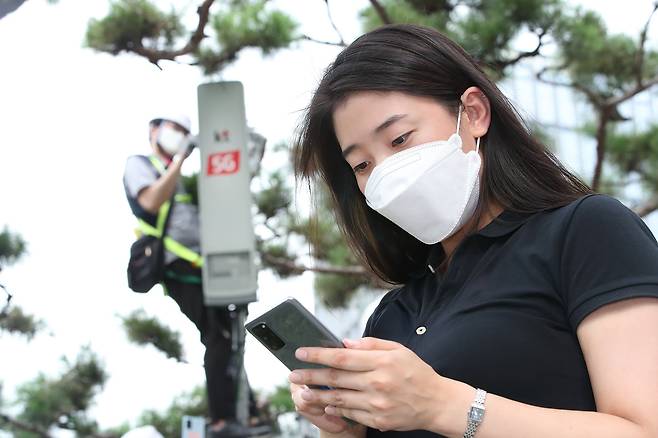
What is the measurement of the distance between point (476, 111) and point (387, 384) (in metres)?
0.30

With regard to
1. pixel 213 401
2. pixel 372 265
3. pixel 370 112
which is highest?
pixel 370 112

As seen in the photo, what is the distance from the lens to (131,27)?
2297 millimetres

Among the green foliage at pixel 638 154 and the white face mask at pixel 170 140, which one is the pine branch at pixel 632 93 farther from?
the white face mask at pixel 170 140

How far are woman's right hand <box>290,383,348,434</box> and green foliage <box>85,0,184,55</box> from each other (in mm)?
1819

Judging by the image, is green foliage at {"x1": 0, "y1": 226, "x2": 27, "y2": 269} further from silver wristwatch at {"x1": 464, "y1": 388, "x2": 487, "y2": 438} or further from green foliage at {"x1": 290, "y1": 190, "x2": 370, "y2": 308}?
silver wristwatch at {"x1": 464, "y1": 388, "x2": 487, "y2": 438}

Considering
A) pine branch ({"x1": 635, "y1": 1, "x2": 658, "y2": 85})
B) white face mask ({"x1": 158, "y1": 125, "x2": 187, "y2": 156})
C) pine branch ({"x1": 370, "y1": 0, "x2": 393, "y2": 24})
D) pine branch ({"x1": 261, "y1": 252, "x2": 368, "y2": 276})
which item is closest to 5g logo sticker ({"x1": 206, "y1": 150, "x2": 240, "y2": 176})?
white face mask ({"x1": 158, "y1": 125, "x2": 187, "y2": 156})

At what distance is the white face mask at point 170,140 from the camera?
245 cm

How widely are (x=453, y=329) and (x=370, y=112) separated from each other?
0.19 m

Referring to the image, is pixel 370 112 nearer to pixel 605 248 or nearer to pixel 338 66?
pixel 338 66

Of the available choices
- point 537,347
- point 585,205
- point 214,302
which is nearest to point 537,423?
point 537,347

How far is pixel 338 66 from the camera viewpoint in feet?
2.46

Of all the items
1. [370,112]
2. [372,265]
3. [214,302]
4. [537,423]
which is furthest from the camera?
[214,302]

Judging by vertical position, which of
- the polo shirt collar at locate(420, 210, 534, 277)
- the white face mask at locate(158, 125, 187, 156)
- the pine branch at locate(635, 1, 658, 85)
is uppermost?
the pine branch at locate(635, 1, 658, 85)

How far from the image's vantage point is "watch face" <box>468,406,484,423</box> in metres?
0.54
